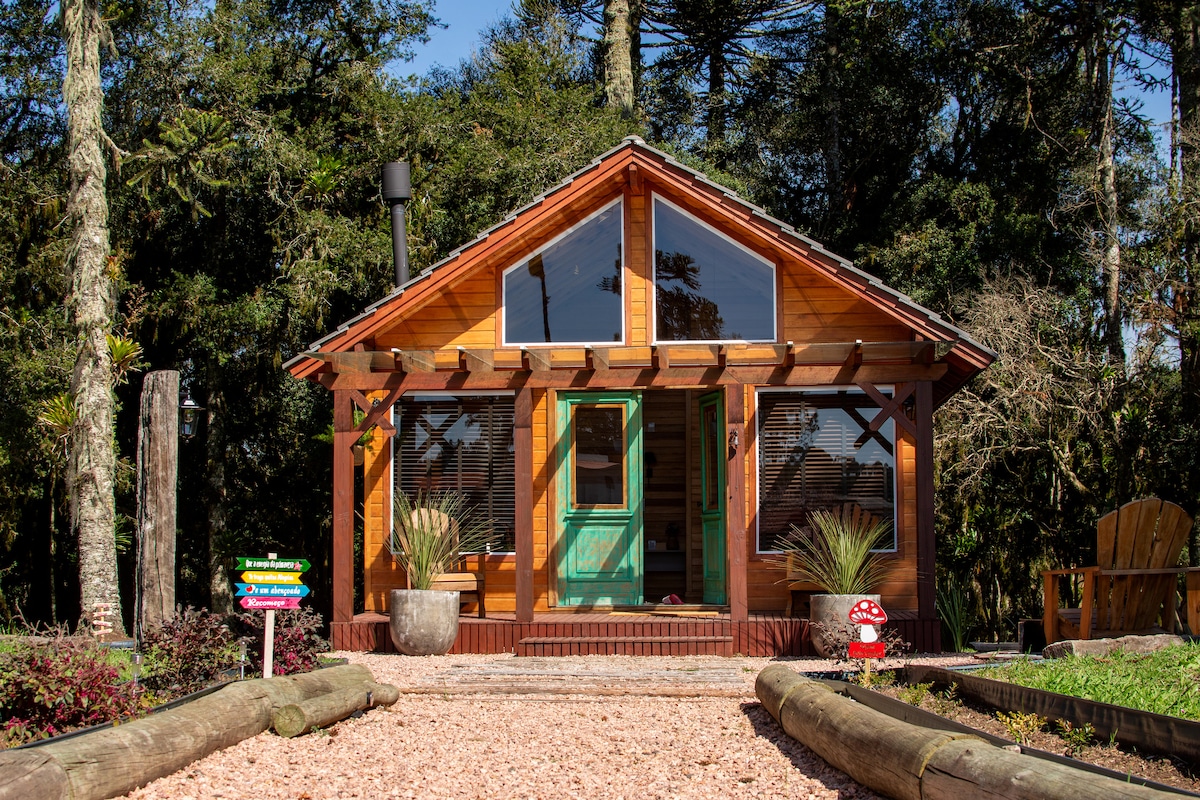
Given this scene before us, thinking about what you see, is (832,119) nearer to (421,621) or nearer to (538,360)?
(538,360)

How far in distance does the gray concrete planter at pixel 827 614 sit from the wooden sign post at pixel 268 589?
175 inches

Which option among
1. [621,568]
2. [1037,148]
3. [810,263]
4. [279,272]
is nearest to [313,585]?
[279,272]

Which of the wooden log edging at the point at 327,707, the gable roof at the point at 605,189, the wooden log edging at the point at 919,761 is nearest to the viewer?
the wooden log edging at the point at 919,761

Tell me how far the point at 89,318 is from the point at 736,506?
8499 mm

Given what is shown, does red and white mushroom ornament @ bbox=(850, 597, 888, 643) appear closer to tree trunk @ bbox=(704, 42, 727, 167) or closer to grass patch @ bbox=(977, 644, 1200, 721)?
grass patch @ bbox=(977, 644, 1200, 721)

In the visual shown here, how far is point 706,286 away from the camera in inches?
462

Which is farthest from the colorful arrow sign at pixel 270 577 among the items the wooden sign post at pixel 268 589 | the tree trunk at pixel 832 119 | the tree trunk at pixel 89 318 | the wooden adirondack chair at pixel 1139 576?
the tree trunk at pixel 832 119

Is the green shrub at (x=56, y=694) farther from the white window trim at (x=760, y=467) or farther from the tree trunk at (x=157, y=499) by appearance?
the white window trim at (x=760, y=467)

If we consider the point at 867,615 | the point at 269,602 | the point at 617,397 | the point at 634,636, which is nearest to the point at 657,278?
the point at 617,397

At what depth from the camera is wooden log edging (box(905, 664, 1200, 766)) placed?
440 cm

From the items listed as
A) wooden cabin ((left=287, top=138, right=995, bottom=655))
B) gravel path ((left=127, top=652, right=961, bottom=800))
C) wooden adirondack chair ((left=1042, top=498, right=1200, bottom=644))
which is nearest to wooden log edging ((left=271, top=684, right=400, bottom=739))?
gravel path ((left=127, top=652, right=961, bottom=800))

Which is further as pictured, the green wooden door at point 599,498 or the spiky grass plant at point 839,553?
the green wooden door at point 599,498

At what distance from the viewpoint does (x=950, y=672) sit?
21.5ft

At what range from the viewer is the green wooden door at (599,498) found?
11.5 meters
